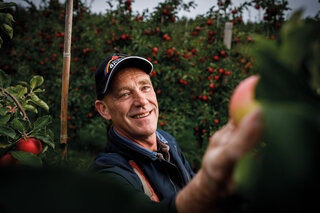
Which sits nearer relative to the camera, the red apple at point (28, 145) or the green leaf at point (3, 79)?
the red apple at point (28, 145)

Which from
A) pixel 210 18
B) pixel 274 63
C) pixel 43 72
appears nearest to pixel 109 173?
pixel 274 63

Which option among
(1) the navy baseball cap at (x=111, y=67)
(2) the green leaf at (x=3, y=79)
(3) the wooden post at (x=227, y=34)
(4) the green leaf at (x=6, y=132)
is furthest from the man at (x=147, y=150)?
(3) the wooden post at (x=227, y=34)

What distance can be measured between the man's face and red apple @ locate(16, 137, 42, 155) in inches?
27.1

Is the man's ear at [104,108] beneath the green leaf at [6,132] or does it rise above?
beneath

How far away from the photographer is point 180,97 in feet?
11.2

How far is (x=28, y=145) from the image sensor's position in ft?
2.96

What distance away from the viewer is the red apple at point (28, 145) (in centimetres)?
89

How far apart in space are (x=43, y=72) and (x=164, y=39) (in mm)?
2326

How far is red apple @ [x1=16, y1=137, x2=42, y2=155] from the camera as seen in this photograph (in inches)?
35.2

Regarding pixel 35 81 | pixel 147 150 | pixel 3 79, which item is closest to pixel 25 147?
pixel 3 79

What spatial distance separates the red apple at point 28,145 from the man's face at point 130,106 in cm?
69

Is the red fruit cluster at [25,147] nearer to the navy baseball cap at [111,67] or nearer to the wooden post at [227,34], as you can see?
the navy baseball cap at [111,67]

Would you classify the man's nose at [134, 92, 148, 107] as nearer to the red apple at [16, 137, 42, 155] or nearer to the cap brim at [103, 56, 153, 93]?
the cap brim at [103, 56, 153, 93]

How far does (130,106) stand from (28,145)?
781 mm
